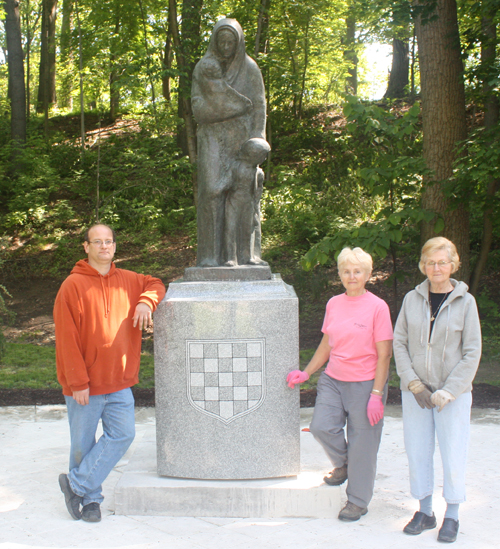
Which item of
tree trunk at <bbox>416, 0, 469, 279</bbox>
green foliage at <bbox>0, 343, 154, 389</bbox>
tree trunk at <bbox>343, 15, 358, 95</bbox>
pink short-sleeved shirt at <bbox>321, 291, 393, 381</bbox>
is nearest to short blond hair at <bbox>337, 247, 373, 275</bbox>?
pink short-sleeved shirt at <bbox>321, 291, 393, 381</bbox>

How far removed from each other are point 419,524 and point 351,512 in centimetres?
38

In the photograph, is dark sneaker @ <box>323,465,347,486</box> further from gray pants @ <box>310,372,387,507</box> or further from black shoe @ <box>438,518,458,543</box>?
black shoe @ <box>438,518,458,543</box>

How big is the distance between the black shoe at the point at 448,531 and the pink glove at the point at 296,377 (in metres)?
1.05

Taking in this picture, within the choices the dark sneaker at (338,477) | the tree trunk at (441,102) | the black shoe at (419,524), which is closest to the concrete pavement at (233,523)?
the black shoe at (419,524)

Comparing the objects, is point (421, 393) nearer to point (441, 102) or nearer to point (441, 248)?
point (441, 248)

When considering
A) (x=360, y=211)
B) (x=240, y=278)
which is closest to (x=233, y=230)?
(x=240, y=278)

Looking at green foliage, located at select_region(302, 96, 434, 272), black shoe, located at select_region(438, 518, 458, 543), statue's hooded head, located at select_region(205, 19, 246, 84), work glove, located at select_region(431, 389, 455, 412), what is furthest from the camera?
green foliage, located at select_region(302, 96, 434, 272)

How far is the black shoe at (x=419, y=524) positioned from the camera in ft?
10.6

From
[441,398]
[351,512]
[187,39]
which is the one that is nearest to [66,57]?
[187,39]

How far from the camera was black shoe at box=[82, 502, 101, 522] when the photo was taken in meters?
3.41

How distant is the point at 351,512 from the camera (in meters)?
3.42

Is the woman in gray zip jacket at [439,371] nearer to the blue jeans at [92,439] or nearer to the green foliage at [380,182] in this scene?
the blue jeans at [92,439]

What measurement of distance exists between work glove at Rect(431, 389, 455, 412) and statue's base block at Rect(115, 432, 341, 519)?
2.95ft

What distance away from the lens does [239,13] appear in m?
11.9
